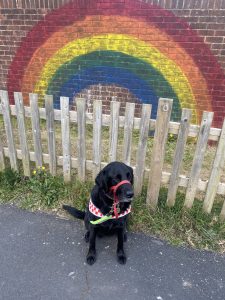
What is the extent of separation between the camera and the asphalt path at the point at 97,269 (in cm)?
219

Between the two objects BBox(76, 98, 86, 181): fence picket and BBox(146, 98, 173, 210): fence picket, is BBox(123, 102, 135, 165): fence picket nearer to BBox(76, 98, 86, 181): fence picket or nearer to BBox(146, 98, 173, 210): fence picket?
BBox(146, 98, 173, 210): fence picket

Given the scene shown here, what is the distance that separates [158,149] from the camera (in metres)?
2.80

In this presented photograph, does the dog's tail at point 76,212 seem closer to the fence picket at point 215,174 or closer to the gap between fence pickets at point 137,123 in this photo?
the gap between fence pickets at point 137,123

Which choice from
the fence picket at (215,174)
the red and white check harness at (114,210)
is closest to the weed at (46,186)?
the red and white check harness at (114,210)

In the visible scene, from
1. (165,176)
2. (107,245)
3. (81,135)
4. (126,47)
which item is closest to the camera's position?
(107,245)

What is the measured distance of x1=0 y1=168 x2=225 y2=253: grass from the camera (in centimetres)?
273

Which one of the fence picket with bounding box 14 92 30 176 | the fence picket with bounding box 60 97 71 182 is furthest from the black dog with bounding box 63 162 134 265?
the fence picket with bounding box 14 92 30 176

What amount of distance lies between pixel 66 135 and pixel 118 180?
127 cm

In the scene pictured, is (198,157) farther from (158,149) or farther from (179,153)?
(158,149)

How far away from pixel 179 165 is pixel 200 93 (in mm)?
2387

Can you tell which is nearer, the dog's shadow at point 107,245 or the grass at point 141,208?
the dog's shadow at point 107,245

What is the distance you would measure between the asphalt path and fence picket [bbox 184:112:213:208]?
1.92 feet

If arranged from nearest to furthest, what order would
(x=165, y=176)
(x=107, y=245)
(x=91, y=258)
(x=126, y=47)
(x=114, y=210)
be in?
(x=114, y=210)
(x=91, y=258)
(x=107, y=245)
(x=165, y=176)
(x=126, y=47)

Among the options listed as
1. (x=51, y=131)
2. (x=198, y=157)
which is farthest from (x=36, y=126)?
(x=198, y=157)
